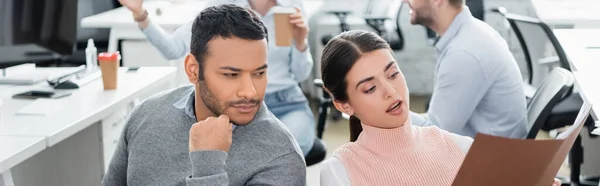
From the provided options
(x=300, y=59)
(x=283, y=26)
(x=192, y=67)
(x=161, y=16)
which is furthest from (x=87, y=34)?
(x=192, y=67)

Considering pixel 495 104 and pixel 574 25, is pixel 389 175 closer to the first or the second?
pixel 495 104

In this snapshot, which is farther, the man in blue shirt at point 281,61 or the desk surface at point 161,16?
the desk surface at point 161,16

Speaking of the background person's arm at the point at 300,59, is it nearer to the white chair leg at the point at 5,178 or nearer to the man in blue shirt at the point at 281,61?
the man in blue shirt at the point at 281,61

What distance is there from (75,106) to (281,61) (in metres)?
0.75

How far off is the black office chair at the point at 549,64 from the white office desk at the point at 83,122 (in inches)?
59.1

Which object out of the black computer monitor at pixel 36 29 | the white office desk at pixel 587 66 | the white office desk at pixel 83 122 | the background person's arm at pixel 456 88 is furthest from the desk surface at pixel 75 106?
the white office desk at pixel 587 66

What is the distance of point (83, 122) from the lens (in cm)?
238

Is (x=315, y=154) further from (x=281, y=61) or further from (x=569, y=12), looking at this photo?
(x=569, y=12)

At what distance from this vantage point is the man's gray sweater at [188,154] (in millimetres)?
1506

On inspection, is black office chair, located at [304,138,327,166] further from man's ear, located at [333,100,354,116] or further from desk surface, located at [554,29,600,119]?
man's ear, located at [333,100,354,116]

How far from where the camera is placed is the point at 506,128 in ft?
8.44

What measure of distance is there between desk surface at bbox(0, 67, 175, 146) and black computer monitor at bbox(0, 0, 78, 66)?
0.39 feet

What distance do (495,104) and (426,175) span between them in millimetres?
972

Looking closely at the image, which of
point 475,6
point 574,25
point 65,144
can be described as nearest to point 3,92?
point 65,144
